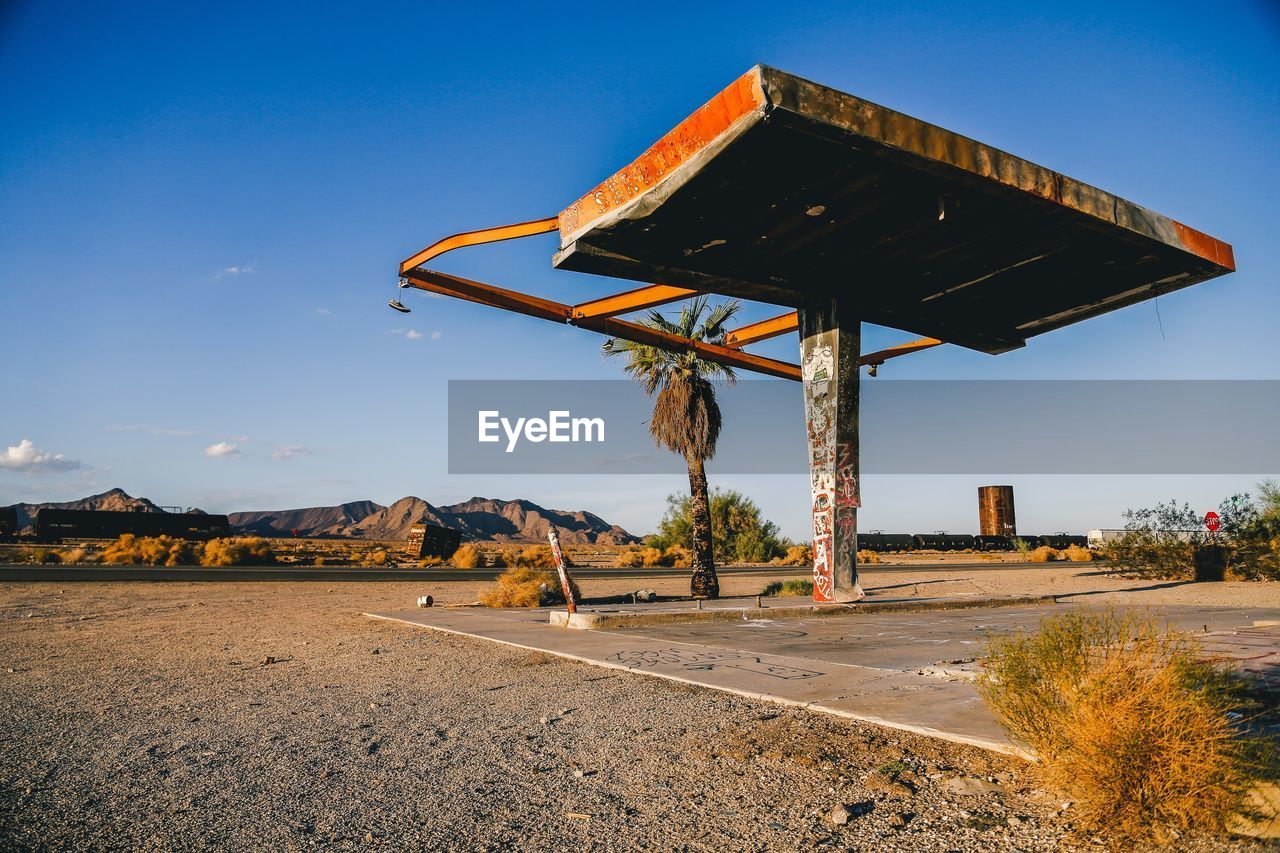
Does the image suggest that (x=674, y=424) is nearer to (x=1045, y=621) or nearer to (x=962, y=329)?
(x=962, y=329)

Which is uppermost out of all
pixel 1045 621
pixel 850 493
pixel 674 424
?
pixel 674 424

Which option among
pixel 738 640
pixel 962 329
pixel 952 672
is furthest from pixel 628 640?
pixel 962 329

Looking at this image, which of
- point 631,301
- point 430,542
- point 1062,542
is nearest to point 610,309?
point 631,301

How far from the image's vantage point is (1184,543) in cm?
2662

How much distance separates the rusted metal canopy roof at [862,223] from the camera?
816 cm

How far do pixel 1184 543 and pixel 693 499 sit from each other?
19510 millimetres

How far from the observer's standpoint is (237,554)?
37406mm

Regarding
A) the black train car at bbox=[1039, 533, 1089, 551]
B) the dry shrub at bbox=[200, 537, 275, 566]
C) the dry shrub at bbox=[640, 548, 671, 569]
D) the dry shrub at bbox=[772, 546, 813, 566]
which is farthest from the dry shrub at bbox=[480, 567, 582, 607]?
the black train car at bbox=[1039, 533, 1089, 551]

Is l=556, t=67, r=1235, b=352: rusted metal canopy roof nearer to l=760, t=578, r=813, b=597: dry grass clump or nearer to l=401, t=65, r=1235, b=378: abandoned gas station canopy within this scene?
l=401, t=65, r=1235, b=378: abandoned gas station canopy

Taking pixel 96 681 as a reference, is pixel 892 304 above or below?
above

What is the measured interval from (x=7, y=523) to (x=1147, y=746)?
275 feet

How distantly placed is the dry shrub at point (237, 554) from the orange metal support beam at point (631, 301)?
96.1 ft

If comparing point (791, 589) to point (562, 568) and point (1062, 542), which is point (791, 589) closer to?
point (562, 568)

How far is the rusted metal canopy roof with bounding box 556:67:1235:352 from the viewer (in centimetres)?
816
